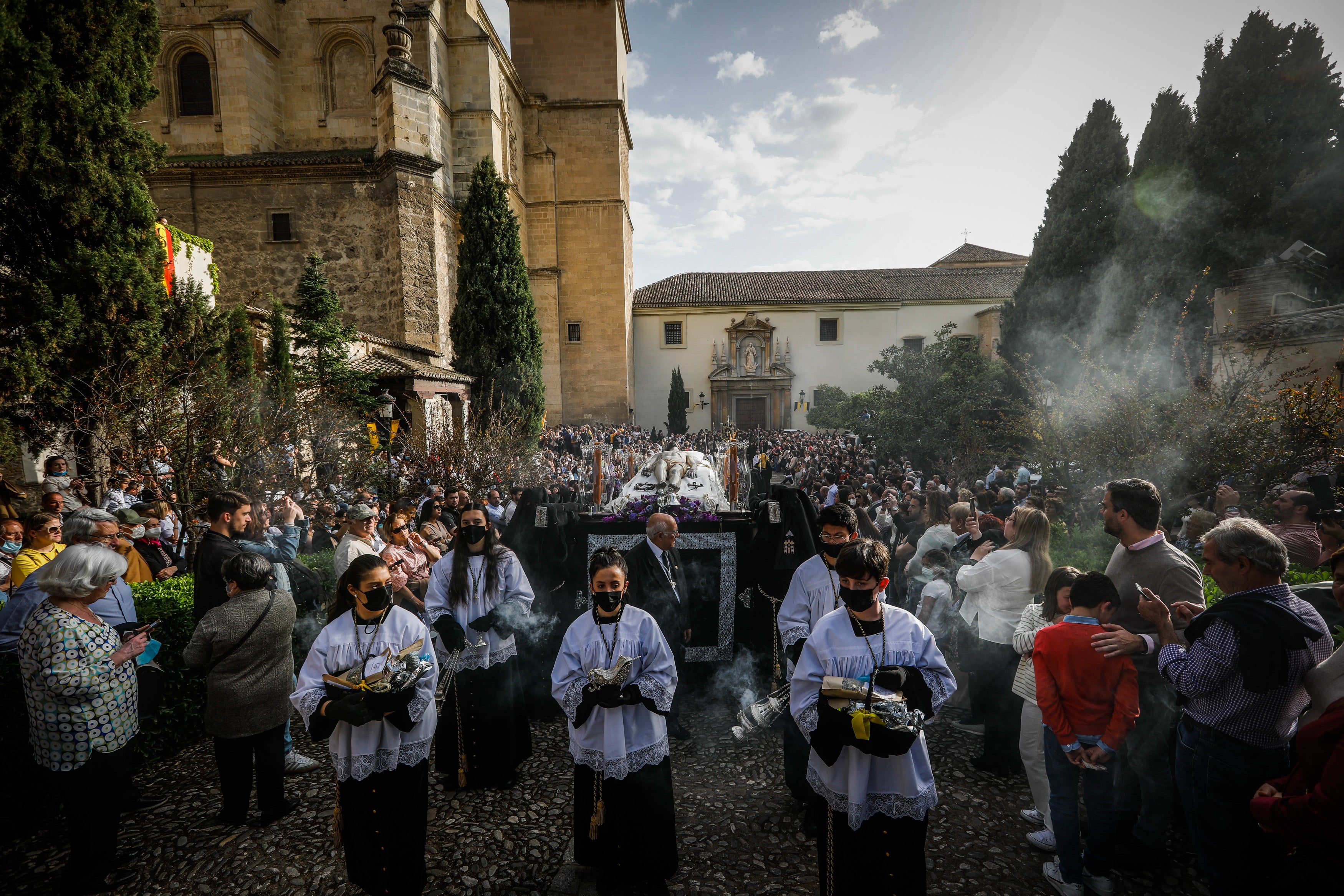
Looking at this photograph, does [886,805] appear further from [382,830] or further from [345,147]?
[345,147]

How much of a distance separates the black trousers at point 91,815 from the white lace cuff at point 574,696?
7.62ft

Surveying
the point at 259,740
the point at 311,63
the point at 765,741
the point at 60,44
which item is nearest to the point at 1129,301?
the point at 765,741

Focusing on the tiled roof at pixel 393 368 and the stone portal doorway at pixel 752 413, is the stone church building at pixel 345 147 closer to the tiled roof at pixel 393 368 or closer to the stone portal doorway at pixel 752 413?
the tiled roof at pixel 393 368

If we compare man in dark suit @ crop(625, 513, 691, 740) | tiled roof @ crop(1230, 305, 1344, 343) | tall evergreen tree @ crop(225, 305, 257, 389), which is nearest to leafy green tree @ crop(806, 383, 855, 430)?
tiled roof @ crop(1230, 305, 1344, 343)

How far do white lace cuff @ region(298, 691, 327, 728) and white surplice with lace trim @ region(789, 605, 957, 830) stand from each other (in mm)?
2148

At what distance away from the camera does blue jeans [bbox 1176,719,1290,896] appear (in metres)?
2.50

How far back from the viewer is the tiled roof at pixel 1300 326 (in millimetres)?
11727

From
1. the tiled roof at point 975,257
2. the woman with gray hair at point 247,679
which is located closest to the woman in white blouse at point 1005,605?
the woman with gray hair at point 247,679

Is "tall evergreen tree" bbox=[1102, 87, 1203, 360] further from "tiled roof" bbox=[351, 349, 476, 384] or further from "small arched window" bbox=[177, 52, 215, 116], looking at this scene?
"small arched window" bbox=[177, 52, 215, 116]

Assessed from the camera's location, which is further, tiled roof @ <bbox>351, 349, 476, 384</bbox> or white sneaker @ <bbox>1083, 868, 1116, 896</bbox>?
tiled roof @ <bbox>351, 349, 476, 384</bbox>

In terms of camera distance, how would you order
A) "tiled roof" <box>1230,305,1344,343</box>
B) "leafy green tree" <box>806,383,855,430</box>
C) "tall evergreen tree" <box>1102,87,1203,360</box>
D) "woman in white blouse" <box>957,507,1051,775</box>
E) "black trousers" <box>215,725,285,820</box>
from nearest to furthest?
"black trousers" <box>215,725,285,820</box> → "woman in white blouse" <box>957,507,1051,775</box> → "tiled roof" <box>1230,305,1344,343</box> → "tall evergreen tree" <box>1102,87,1203,360</box> → "leafy green tree" <box>806,383,855,430</box>

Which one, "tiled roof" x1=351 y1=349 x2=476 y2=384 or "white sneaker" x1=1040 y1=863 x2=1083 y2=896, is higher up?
"tiled roof" x1=351 y1=349 x2=476 y2=384

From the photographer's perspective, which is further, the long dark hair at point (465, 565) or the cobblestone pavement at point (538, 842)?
the long dark hair at point (465, 565)

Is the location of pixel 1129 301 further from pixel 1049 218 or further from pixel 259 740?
pixel 259 740
